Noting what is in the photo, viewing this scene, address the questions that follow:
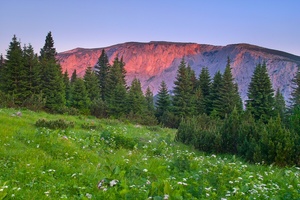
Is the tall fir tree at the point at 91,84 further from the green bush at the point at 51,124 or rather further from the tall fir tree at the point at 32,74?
the green bush at the point at 51,124

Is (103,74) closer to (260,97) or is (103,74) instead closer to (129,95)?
(129,95)

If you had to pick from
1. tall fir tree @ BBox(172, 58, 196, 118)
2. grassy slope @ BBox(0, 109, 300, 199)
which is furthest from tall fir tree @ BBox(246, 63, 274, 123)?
grassy slope @ BBox(0, 109, 300, 199)

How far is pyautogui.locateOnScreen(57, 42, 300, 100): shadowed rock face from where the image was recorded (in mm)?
106500

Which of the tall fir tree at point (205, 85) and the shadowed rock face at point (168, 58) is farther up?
the shadowed rock face at point (168, 58)

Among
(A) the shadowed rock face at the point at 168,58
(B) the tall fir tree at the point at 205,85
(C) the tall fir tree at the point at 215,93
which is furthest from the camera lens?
(A) the shadowed rock face at the point at 168,58

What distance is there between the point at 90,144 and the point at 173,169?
3.57 metres

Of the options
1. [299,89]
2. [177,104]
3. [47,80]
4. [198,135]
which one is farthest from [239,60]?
[198,135]

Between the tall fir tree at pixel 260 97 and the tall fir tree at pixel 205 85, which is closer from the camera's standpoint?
the tall fir tree at pixel 260 97

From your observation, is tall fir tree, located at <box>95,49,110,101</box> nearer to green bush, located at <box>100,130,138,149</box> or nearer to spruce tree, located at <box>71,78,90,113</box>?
spruce tree, located at <box>71,78,90,113</box>

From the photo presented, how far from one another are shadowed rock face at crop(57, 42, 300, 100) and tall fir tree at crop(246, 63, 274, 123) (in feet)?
197

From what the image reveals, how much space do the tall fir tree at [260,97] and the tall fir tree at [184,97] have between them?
9.05 meters

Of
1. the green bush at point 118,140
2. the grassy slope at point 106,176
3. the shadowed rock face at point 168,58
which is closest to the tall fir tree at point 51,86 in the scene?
the green bush at point 118,140

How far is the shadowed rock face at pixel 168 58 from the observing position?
106m

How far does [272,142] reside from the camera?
32.9 ft
